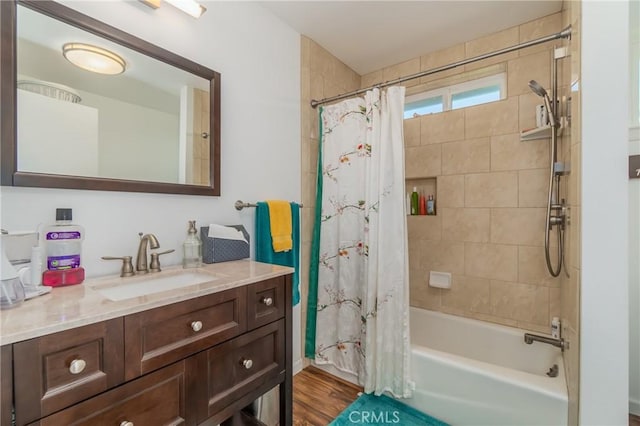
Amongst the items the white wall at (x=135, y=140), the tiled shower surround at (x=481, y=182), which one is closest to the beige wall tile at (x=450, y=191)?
the tiled shower surround at (x=481, y=182)

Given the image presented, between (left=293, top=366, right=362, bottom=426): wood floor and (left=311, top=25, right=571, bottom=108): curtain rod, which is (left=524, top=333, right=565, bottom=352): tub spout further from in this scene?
(left=311, top=25, right=571, bottom=108): curtain rod

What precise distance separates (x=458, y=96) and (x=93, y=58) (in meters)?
2.41

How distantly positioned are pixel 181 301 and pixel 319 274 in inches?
51.4

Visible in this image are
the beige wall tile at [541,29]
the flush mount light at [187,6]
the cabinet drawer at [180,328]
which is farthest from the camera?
the beige wall tile at [541,29]

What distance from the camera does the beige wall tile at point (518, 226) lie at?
196 centimetres

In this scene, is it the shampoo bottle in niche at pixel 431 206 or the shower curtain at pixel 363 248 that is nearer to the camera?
the shower curtain at pixel 363 248

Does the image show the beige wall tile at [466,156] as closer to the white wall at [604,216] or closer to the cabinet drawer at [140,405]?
the white wall at [604,216]

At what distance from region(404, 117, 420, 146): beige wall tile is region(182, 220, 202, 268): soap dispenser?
6.34 feet

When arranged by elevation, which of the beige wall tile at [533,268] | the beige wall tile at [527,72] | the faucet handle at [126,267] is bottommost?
the beige wall tile at [533,268]

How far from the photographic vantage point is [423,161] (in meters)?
2.42

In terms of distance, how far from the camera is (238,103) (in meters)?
1.70

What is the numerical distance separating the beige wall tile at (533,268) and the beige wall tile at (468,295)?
25cm

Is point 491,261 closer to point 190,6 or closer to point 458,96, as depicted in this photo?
point 458,96

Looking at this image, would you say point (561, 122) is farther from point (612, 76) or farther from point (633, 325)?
point (633, 325)
